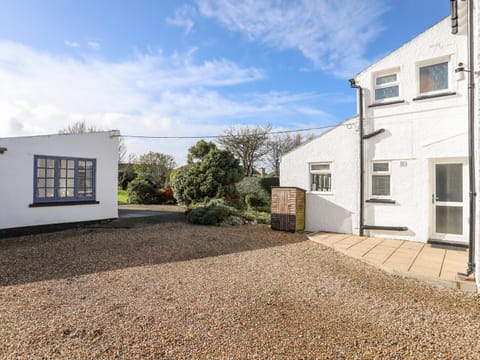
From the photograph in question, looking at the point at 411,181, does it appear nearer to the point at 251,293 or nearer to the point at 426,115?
the point at 426,115

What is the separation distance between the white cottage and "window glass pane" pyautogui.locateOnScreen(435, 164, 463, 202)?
20mm

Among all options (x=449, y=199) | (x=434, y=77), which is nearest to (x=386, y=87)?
(x=434, y=77)

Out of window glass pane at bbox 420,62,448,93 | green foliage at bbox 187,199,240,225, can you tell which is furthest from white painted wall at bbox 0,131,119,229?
window glass pane at bbox 420,62,448,93

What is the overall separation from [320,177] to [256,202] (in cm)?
636

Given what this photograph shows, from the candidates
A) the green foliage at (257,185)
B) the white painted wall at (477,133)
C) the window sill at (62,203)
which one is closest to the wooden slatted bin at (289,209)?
the white painted wall at (477,133)

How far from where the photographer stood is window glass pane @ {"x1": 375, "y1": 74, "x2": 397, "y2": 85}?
310 inches

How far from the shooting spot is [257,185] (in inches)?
647

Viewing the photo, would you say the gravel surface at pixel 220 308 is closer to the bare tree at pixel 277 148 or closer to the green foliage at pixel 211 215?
the green foliage at pixel 211 215

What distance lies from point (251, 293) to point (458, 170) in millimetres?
6005

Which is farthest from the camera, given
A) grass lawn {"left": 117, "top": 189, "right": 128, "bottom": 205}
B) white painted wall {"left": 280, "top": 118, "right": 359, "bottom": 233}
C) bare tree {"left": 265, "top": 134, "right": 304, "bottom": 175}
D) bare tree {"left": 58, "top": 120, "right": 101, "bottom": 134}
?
bare tree {"left": 58, "top": 120, "right": 101, "bottom": 134}

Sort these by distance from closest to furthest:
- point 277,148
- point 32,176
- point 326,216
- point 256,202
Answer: point 32,176
point 326,216
point 256,202
point 277,148

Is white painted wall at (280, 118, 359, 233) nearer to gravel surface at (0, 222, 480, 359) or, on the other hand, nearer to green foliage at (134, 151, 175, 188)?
gravel surface at (0, 222, 480, 359)

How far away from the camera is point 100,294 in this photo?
4.06 metres

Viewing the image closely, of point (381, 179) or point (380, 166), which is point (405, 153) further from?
point (381, 179)
